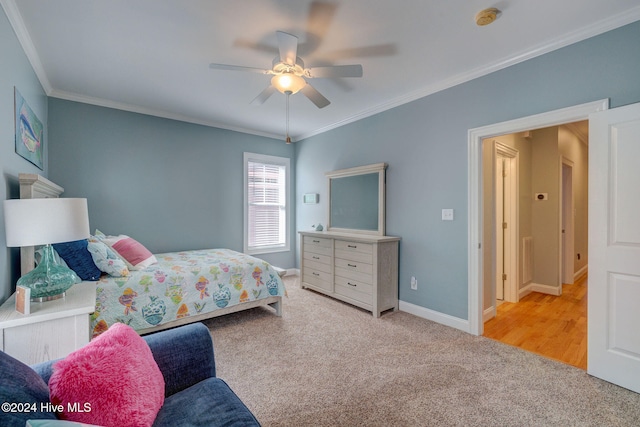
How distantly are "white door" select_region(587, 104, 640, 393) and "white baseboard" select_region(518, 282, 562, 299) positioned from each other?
6.78ft

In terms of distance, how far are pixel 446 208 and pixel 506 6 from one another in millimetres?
1774

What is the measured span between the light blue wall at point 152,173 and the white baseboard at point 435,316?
110 inches

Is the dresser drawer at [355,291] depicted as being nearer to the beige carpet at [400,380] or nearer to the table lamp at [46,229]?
the beige carpet at [400,380]

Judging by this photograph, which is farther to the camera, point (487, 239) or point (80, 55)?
point (487, 239)

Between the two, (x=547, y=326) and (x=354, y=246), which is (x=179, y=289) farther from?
(x=547, y=326)

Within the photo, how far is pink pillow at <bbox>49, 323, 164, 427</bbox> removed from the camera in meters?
0.86

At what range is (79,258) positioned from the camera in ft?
7.75

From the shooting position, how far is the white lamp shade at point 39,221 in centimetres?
147

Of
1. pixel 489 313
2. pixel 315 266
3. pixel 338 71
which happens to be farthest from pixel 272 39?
pixel 489 313

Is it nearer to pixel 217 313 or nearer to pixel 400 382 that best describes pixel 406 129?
pixel 400 382

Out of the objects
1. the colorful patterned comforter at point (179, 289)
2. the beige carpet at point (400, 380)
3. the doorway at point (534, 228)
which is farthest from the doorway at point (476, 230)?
the colorful patterned comforter at point (179, 289)

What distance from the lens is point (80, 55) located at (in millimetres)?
2570

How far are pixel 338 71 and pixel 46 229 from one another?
2087mm

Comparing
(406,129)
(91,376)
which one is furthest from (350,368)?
(406,129)
